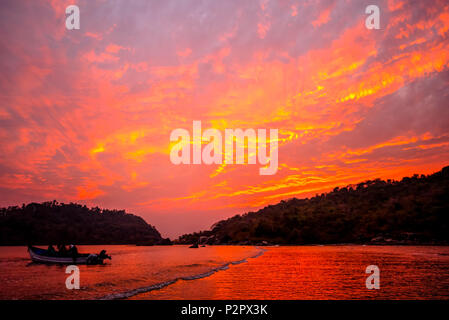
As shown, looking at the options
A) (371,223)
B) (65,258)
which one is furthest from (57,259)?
(371,223)

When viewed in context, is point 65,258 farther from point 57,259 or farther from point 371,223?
point 371,223

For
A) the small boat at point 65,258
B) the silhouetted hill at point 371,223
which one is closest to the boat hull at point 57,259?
the small boat at point 65,258

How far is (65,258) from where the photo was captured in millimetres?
45156

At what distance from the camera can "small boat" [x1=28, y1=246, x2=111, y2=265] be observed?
1746 inches

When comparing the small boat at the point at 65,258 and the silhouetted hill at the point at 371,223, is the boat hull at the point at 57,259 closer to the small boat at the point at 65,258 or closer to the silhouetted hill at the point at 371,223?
the small boat at the point at 65,258

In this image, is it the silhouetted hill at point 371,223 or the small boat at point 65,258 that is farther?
the silhouetted hill at point 371,223

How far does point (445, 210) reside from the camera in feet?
377

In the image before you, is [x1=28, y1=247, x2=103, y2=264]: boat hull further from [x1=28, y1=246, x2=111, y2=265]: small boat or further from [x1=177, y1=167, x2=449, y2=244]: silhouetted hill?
[x1=177, y1=167, x2=449, y2=244]: silhouetted hill

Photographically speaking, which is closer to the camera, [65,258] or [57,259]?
[65,258]

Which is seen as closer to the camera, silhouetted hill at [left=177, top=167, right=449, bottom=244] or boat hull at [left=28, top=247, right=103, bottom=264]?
boat hull at [left=28, top=247, right=103, bottom=264]

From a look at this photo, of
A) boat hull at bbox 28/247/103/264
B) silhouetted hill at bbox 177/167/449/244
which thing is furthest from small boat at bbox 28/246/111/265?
silhouetted hill at bbox 177/167/449/244

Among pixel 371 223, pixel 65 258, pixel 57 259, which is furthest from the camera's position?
pixel 371 223

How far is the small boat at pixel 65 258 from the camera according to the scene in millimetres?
44344

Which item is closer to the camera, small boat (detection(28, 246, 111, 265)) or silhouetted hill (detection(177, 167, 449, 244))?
small boat (detection(28, 246, 111, 265))
